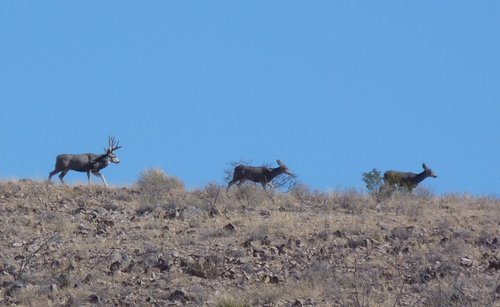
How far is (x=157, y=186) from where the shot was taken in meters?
31.4

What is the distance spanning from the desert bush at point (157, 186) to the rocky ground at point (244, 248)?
17 centimetres

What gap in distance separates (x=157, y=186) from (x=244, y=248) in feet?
29.2

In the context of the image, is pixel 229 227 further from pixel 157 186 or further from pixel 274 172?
→ pixel 274 172

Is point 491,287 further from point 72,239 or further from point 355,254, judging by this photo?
point 72,239

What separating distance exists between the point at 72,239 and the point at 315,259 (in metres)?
4.88

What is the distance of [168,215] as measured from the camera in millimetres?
26547

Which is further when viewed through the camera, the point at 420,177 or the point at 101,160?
the point at 101,160

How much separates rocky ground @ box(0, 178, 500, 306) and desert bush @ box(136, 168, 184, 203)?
0.17m

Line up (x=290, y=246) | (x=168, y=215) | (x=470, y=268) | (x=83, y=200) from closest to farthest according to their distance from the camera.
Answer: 1. (x=470, y=268)
2. (x=290, y=246)
3. (x=168, y=215)
4. (x=83, y=200)

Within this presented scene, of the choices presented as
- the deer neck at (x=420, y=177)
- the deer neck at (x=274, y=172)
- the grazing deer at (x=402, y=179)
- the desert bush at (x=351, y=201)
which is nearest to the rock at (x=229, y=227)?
the desert bush at (x=351, y=201)

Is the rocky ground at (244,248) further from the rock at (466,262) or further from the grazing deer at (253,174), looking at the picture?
the grazing deer at (253,174)

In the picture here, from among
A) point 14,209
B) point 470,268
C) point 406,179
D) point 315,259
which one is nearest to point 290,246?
point 315,259

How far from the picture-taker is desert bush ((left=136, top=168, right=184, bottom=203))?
2947cm

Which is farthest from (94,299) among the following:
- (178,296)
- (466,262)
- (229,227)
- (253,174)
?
(253,174)
